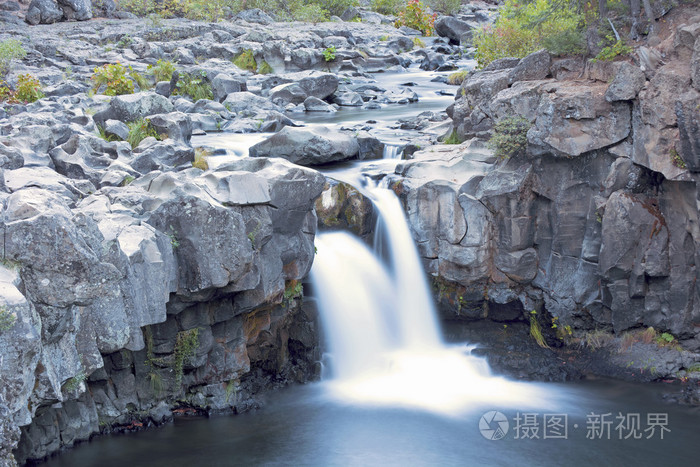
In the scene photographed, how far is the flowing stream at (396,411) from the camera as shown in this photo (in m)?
10.2

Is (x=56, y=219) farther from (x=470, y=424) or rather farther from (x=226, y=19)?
(x=226, y=19)

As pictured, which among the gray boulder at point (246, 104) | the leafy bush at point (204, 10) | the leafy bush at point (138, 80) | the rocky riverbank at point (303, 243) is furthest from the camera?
the leafy bush at point (204, 10)

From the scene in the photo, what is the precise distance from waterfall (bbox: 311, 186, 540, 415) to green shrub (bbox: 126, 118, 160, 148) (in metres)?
6.03

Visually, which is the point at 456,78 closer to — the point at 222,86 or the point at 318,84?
the point at 318,84

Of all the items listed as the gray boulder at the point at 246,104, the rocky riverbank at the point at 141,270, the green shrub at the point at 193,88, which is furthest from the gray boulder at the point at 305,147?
the green shrub at the point at 193,88

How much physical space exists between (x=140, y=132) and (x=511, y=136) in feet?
30.4

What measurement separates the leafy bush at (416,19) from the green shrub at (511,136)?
90.0ft

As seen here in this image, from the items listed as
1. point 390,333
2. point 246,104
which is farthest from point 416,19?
point 390,333

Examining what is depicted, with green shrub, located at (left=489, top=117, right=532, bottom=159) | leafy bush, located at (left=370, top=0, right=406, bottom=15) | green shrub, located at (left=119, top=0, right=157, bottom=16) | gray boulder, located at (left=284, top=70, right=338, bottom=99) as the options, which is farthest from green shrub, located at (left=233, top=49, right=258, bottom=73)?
leafy bush, located at (left=370, top=0, right=406, bottom=15)

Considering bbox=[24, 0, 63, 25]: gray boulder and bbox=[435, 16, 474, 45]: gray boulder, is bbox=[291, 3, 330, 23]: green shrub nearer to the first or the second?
bbox=[435, 16, 474, 45]: gray boulder

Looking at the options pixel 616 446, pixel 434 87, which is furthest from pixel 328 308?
pixel 434 87

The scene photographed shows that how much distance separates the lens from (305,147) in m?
16.2

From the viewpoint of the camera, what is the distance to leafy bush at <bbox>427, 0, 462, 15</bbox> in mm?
44875

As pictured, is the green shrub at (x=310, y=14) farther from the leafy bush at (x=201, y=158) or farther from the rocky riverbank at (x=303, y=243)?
the leafy bush at (x=201, y=158)
